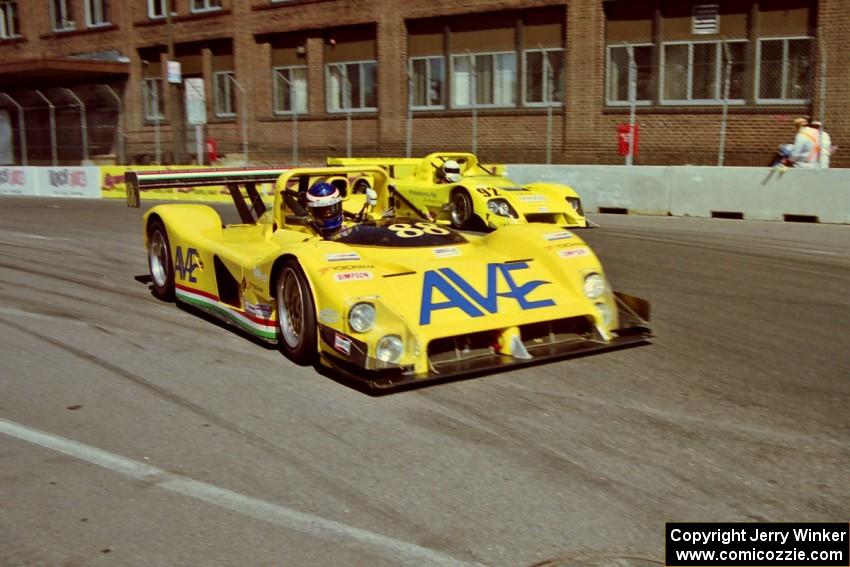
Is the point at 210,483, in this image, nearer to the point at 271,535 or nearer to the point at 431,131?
the point at 271,535

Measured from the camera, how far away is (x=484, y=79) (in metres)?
24.6

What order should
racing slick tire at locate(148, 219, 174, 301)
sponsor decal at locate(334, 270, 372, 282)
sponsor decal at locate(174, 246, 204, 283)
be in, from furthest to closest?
racing slick tire at locate(148, 219, 174, 301) < sponsor decal at locate(174, 246, 204, 283) < sponsor decal at locate(334, 270, 372, 282)

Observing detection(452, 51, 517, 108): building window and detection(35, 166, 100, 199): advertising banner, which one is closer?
detection(452, 51, 517, 108): building window

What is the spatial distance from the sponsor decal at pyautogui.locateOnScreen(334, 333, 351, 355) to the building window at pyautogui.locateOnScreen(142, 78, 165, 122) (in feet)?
101

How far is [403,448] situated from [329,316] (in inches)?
49.9

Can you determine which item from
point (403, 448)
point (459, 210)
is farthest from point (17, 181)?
point (403, 448)

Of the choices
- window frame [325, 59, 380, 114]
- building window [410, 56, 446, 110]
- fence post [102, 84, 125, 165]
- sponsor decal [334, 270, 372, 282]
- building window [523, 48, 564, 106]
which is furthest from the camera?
fence post [102, 84, 125, 165]

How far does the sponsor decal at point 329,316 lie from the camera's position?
5.09 metres

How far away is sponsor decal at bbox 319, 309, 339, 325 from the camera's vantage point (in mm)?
5086

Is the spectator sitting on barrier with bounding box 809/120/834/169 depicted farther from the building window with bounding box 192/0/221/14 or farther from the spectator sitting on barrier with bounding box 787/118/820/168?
the building window with bounding box 192/0/221/14

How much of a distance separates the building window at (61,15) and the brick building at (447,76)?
0.22 ft

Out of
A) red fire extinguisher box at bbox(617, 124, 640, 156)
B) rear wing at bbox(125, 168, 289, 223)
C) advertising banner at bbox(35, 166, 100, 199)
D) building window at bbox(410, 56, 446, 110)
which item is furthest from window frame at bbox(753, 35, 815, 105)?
advertising banner at bbox(35, 166, 100, 199)

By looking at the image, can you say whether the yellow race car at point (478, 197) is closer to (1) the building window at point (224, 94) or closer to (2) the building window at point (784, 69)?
(2) the building window at point (784, 69)

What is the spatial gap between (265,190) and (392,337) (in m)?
15.3
